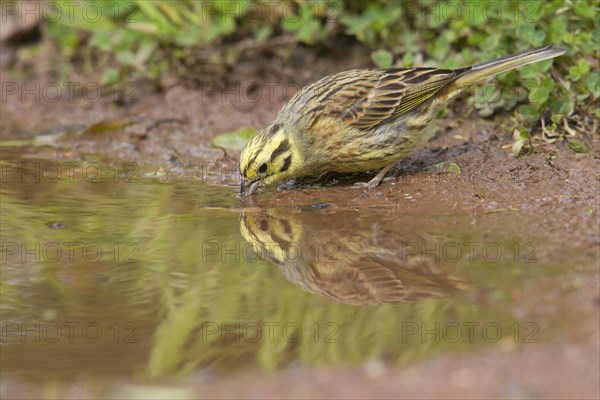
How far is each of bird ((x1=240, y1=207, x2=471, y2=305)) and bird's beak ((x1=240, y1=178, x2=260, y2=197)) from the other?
0.29 metres

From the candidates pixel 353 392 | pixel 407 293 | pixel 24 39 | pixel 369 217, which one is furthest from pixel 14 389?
pixel 24 39

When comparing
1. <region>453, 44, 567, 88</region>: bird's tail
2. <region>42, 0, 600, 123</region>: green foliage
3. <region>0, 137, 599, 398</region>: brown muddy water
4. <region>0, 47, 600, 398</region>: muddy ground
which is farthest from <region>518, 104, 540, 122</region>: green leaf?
<region>0, 137, 599, 398</region>: brown muddy water

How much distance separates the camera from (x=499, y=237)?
18.4 ft

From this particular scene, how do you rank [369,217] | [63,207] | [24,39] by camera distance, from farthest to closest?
[24,39] → [63,207] → [369,217]

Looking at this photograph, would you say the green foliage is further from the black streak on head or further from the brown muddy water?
the black streak on head

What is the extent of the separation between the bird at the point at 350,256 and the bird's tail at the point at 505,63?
5.20ft

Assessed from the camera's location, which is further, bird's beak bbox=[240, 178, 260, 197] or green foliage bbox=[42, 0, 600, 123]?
green foliage bbox=[42, 0, 600, 123]

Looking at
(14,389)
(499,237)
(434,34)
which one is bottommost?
(14,389)

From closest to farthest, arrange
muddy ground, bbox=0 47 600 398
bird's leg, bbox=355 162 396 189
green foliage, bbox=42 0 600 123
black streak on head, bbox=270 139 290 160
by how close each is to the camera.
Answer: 1. muddy ground, bbox=0 47 600 398
2. black streak on head, bbox=270 139 290 160
3. bird's leg, bbox=355 162 396 189
4. green foliage, bbox=42 0 600 123

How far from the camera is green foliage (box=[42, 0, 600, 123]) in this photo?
7414 mm

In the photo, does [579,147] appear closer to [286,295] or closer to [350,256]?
[350,256]

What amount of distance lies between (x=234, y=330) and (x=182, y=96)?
540 cm

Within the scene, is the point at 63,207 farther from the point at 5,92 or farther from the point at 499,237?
the point at 5,92

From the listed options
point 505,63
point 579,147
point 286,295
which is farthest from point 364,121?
point 286,295
